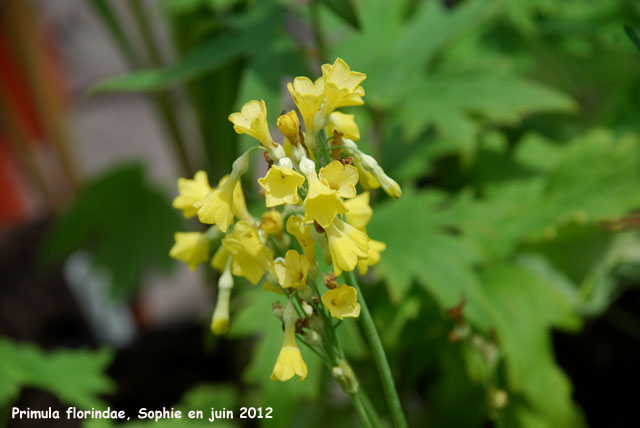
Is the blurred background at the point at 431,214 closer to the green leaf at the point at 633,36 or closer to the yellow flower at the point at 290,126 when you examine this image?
the green leaf at the point at 633,36

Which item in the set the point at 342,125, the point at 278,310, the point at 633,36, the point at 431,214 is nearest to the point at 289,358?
the point at 278,310

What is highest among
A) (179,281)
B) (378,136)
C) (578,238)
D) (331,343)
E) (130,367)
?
(331,343)

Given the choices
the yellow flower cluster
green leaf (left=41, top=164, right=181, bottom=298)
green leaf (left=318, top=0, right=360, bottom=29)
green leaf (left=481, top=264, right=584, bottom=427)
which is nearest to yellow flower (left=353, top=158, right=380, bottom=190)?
the yellow flower cluster

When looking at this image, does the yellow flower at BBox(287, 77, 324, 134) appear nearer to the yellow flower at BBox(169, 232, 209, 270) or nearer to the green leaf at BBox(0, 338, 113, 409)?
the yellow flower at BBox(169, 232, 209, 270)

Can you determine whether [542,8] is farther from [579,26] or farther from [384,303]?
[384,303]

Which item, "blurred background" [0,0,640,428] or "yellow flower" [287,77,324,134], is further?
"blurred background" [0,0,640,428]

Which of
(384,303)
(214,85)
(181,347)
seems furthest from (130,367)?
(384,303)

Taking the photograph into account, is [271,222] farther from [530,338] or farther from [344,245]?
[530,338]

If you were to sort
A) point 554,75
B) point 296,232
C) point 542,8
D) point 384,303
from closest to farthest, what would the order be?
point 296,232, point 384,303, point 542,8, point 554,75
